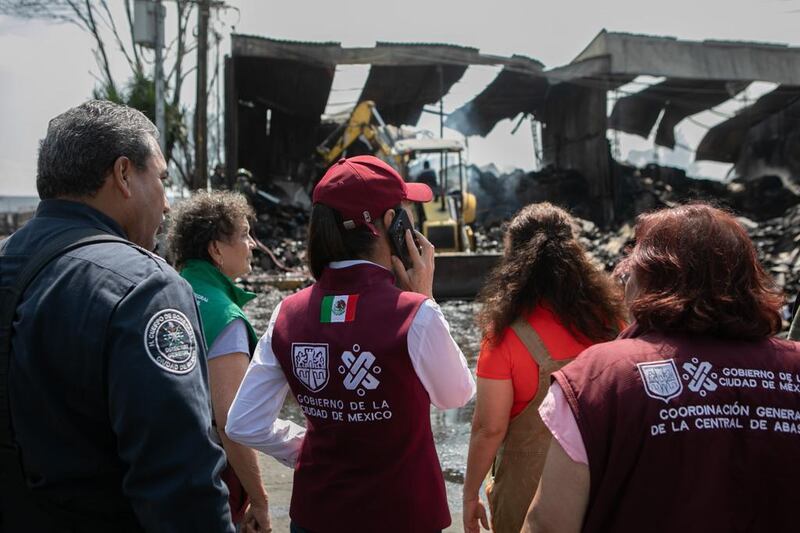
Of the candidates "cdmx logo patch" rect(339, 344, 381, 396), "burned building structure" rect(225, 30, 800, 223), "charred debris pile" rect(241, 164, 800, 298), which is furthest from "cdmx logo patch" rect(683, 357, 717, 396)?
"burned building structure" rect(225, 30, 800, 223)

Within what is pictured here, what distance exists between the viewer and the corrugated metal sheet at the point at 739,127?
22.1m

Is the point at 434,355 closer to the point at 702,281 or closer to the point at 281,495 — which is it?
the point at 702,281

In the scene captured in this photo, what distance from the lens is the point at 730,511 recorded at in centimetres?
134

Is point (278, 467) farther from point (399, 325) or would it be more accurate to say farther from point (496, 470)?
point (399, 325)

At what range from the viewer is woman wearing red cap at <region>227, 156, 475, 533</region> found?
1820 millimetres

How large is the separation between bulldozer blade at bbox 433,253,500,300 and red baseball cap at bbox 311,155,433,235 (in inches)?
433

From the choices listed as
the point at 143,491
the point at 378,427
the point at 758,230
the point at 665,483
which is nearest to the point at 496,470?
the point at 378,427

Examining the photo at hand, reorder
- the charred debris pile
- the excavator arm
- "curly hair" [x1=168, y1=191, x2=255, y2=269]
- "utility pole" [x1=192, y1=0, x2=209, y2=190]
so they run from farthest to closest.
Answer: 1. the excavator arm
2. "utility pole" [x1=192, y1=0, x2=209, y2=190]
3. the charred debris pile
4. "curly hair" [x1=168, y1=191, x2=255, y2=269]

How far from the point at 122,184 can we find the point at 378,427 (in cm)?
87

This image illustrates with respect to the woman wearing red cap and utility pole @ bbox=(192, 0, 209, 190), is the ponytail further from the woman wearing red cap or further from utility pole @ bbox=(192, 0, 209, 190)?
utility pole @ bbox=(192, 0, 209, 190)

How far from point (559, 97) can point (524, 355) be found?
935 inches

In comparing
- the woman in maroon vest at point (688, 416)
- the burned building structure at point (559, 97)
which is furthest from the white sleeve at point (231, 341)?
the burned building structure at point (559, 97)

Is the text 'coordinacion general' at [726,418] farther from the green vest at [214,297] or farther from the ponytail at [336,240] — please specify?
the green vest at [214,297]

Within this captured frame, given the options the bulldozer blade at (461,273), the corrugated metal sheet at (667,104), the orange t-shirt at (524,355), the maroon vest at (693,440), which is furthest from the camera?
the corrugated metal sheet at (667,104)
